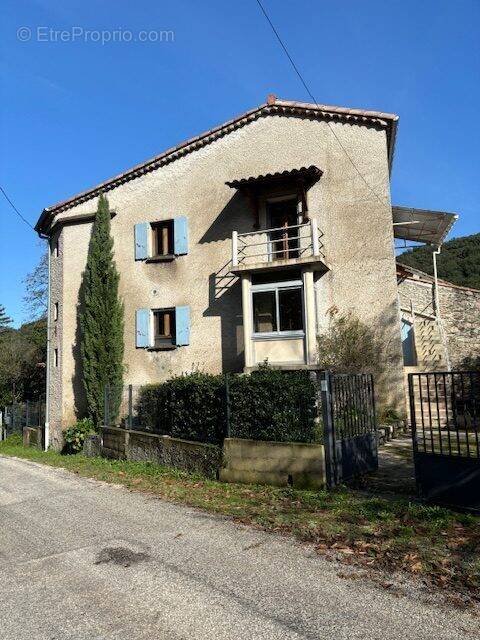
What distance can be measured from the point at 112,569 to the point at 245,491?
12.1 ft

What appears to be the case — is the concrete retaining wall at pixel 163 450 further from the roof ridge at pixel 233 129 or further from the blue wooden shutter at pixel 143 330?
the roof ridge at pixel 233 129

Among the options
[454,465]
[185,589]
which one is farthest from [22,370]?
[185,589]

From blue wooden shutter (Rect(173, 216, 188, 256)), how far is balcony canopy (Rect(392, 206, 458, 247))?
290 inches

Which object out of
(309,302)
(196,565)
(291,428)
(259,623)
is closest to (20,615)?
(196,565)

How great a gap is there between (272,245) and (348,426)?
9316mm

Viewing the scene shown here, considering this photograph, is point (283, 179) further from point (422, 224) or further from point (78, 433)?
point (78, 433)

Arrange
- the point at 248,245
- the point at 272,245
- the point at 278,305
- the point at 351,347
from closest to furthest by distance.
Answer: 1. the point at 351,347
2. the point at 278,305
3. the point at 248,245
4. the point at 272,245

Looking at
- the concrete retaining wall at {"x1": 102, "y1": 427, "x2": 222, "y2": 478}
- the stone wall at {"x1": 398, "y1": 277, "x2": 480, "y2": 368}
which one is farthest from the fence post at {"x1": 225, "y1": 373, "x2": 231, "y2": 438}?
the stone wall at {"x1": 398, "y1": 277, "x2": 480, "y2": 368}

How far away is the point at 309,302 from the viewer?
14828mm

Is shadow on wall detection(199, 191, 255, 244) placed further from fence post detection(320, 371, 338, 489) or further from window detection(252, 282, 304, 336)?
fence post detection(320, 371, 338, 489)

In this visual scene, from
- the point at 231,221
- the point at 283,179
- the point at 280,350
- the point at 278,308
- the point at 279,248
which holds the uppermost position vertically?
Answer: the point at 283,179

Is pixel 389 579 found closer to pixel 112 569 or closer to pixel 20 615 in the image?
pixel 112 569

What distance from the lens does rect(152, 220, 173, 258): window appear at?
59.9 ft

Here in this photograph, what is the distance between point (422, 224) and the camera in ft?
57.5
